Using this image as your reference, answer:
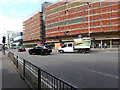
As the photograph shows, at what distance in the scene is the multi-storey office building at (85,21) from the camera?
40.4m

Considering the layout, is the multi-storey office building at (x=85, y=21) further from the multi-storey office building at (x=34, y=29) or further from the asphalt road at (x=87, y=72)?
the asphalt road at (x=87, y=72)

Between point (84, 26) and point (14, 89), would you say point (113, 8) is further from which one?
point (14, 89)

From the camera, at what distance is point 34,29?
75.8 meters

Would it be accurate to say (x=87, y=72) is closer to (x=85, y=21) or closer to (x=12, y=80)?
(x=12, y=80)

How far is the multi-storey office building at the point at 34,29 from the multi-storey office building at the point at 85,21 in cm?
1190

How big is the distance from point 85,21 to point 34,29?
4006 cm

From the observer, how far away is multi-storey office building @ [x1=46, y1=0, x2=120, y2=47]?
40406mm

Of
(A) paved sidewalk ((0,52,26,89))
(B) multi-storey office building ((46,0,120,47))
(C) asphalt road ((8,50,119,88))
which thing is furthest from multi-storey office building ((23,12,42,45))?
(A) paved sidewalk ((0,52,26,89))

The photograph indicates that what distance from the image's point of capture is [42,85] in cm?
295

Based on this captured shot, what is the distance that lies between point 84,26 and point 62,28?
11428 millimetres

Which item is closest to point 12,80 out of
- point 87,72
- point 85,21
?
point 87,72

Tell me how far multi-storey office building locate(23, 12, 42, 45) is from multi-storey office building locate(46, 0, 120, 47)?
1190 cm

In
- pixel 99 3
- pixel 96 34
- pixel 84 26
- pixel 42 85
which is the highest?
pixel 99 3

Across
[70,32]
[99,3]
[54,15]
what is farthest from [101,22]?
[54,15]
